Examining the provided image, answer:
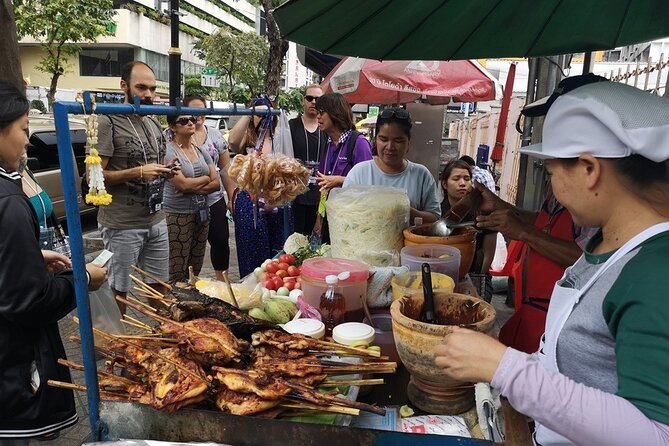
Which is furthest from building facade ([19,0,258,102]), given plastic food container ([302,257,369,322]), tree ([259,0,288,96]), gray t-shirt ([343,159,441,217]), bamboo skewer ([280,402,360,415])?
bamboo skewer ([280,402,360,415])

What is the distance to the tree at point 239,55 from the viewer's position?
32.1 m

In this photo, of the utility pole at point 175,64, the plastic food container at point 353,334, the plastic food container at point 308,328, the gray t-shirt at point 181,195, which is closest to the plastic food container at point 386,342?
the plastic food container at point 353,334

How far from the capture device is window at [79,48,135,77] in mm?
39281

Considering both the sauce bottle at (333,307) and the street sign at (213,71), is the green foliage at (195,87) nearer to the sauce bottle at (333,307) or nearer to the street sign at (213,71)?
the street sign at (213,71)

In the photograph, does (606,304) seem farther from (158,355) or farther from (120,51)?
(120,51)

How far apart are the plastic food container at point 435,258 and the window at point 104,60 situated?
4339 centimetres

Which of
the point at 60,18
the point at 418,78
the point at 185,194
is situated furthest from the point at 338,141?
the point at 60,18

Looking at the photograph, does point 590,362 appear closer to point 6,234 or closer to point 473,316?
point 473,316

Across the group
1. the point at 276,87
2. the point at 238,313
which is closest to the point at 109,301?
the point at 238,313

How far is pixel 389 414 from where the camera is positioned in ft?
5.13

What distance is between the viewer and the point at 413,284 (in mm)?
1943

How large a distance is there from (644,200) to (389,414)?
1.03 m

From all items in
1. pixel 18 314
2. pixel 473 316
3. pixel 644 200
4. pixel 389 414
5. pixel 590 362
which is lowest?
pixel 389 414

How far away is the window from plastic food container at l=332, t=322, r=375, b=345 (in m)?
43.8
